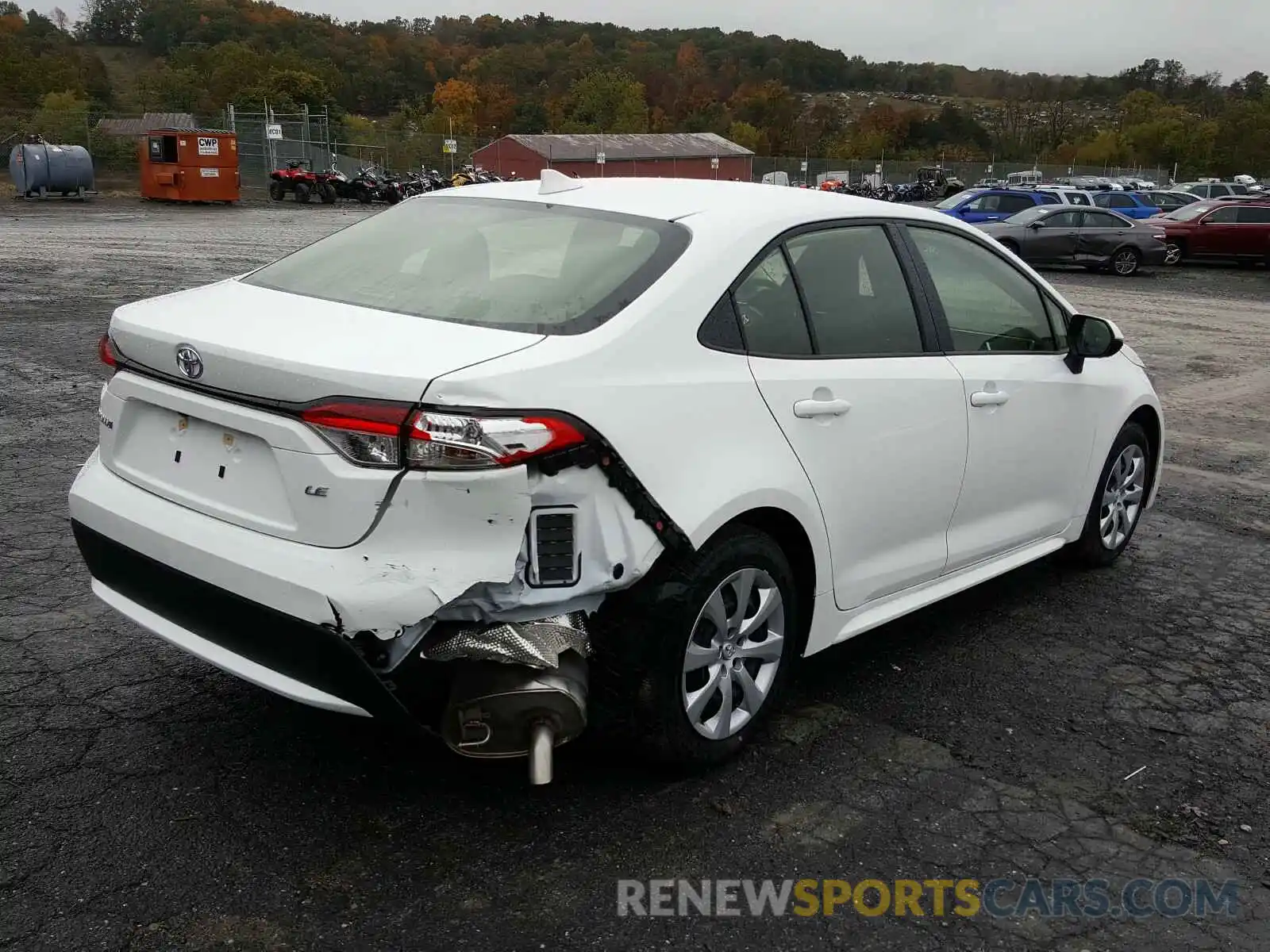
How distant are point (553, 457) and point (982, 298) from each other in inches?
92.7

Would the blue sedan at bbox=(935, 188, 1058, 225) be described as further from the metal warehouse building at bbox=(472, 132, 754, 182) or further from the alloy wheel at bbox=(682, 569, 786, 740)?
the metal warehouse building at bbox=(472, 132, 754, 182)

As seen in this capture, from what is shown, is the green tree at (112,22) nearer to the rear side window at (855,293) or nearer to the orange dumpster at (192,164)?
the orange dumpster at (192,164)

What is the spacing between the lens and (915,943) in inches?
108

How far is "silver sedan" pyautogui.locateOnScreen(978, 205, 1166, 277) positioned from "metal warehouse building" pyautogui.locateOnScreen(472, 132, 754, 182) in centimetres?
5323

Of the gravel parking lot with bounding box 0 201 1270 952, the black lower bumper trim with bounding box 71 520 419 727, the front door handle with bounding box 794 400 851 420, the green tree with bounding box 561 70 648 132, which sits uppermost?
the green tree with bounding box 561 70 648 132

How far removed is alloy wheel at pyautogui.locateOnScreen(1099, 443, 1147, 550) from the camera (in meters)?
5.28

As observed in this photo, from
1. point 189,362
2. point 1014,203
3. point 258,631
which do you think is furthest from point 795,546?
point 1014,203

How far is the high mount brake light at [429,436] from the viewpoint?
2748 millimetres

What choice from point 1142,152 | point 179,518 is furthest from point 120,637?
point 1142,152

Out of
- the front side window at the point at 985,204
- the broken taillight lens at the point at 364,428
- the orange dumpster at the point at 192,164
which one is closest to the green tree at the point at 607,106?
the orange dumpster at the point at 192,164

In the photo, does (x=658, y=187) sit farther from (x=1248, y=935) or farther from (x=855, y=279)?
(x=1248, y=935)

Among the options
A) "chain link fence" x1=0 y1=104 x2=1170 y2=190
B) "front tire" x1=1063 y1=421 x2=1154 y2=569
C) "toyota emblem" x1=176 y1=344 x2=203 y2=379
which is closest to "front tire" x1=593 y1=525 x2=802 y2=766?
"toyota emblem" x1=176 y1=344 x2=203 y2=379

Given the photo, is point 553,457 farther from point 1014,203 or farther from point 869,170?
point 869,170

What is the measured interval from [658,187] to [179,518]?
1.91m
